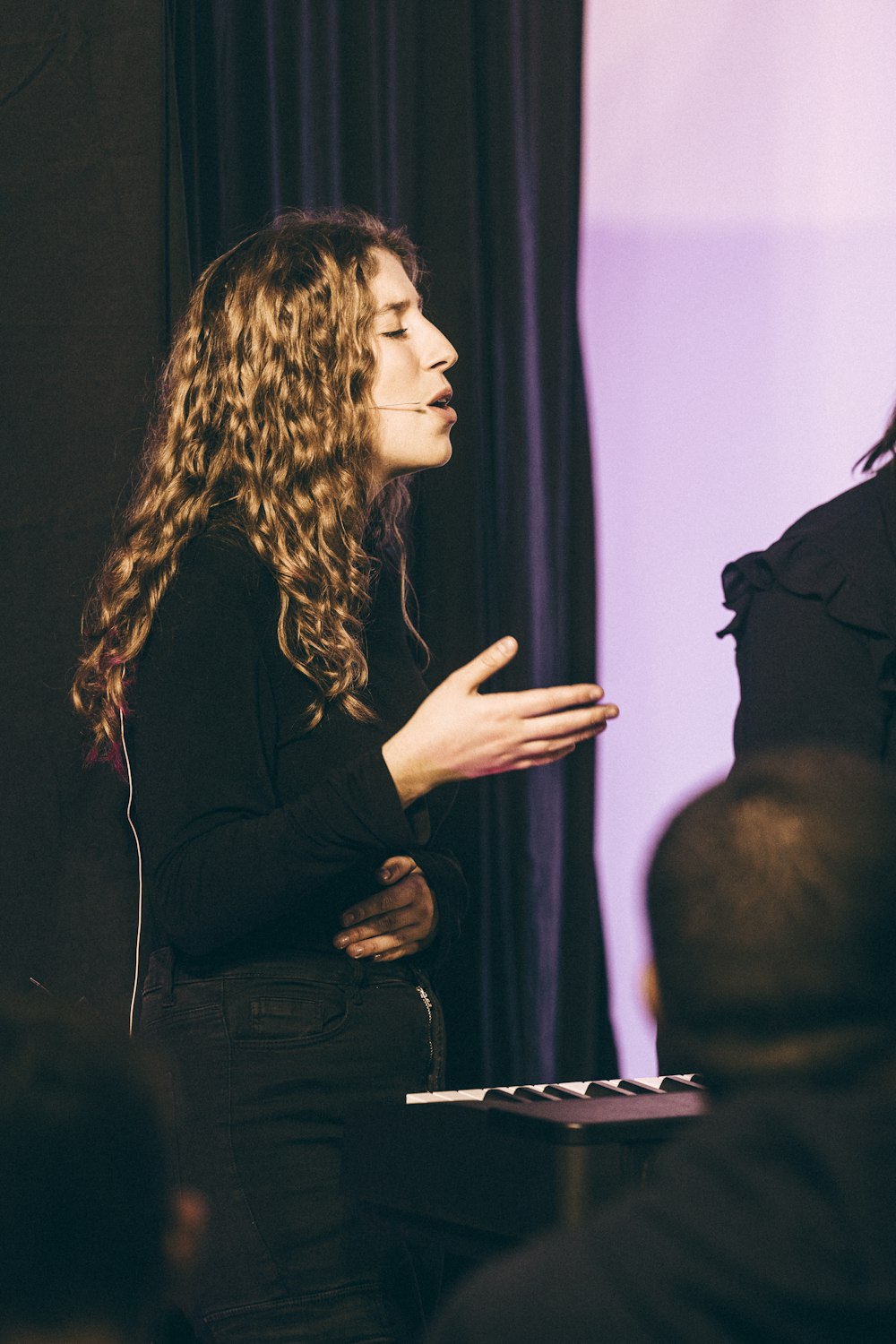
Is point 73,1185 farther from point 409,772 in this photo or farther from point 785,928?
point 409,772

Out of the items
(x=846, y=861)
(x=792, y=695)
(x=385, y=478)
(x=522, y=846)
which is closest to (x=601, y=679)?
(x=522, y=846)

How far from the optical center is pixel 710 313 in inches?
103

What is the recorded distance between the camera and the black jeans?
1337 millimetres

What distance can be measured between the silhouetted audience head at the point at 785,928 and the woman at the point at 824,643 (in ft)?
2.15

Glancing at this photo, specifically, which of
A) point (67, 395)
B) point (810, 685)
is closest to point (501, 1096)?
point (810, 685)

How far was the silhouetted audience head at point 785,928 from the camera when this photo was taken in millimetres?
763

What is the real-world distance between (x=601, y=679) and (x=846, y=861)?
1761 millimetres

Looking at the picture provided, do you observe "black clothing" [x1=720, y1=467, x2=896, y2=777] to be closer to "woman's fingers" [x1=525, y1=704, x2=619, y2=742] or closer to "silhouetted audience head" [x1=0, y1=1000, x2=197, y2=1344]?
"woman's fingers" [x1=525, y1=704, x2=619, y2=742]

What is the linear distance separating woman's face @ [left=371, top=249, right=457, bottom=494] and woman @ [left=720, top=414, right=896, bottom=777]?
0.40 metres

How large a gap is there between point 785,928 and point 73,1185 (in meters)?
0.38

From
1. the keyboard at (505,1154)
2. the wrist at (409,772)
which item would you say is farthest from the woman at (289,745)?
the keyboard at (505,1154)

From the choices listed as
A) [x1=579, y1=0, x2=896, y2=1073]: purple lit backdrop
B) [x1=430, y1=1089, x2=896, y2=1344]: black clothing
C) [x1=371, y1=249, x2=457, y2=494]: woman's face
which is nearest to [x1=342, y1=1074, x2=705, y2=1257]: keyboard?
[x1=430, y1=1089, x2=896, y2=1344]: black clothing

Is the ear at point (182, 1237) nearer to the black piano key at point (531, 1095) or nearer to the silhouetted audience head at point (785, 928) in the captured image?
the silhouetted audience head at point (785, 928)

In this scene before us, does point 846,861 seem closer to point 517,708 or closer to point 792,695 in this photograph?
point 517,708
